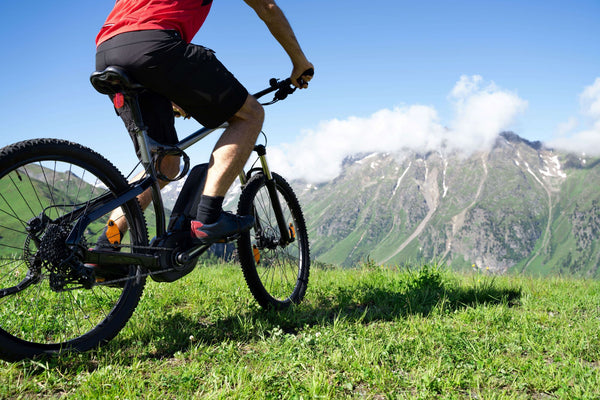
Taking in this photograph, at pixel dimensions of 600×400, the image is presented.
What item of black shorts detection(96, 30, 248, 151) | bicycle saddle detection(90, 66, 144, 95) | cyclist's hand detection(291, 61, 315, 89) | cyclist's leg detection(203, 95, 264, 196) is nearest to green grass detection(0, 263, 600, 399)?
cyclist's leg detection(203, 95, 264, 196)

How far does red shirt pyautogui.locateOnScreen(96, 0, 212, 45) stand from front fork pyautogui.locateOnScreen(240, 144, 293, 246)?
62.6 inches

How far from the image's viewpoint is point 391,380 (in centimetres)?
277

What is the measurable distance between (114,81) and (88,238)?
1243 mm

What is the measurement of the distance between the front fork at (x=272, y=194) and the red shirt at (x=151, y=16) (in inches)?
62.6

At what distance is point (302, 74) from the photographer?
13.6 feet

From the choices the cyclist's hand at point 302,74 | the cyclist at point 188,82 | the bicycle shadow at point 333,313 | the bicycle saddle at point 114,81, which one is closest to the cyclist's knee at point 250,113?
the cyclist at point 188,82

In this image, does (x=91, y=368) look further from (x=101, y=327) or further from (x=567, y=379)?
(x=567, y=379)

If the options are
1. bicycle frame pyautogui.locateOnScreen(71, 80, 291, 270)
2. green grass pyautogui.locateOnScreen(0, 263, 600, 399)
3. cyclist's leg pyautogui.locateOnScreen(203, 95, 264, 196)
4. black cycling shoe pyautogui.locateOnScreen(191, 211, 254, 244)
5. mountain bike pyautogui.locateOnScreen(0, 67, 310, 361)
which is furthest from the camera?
cyclist's leg pyautogui.locateOnScreen(203, 95, 264, 196)

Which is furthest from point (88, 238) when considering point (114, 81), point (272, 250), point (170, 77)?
point (272, 250)

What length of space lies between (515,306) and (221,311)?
3.74 metres

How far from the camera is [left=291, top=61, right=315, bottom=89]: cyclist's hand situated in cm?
411

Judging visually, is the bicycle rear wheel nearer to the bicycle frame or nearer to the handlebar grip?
the bicycle frame

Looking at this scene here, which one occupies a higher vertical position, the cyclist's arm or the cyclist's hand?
the cyclist's arm

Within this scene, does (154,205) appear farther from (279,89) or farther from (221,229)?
(279,89)
